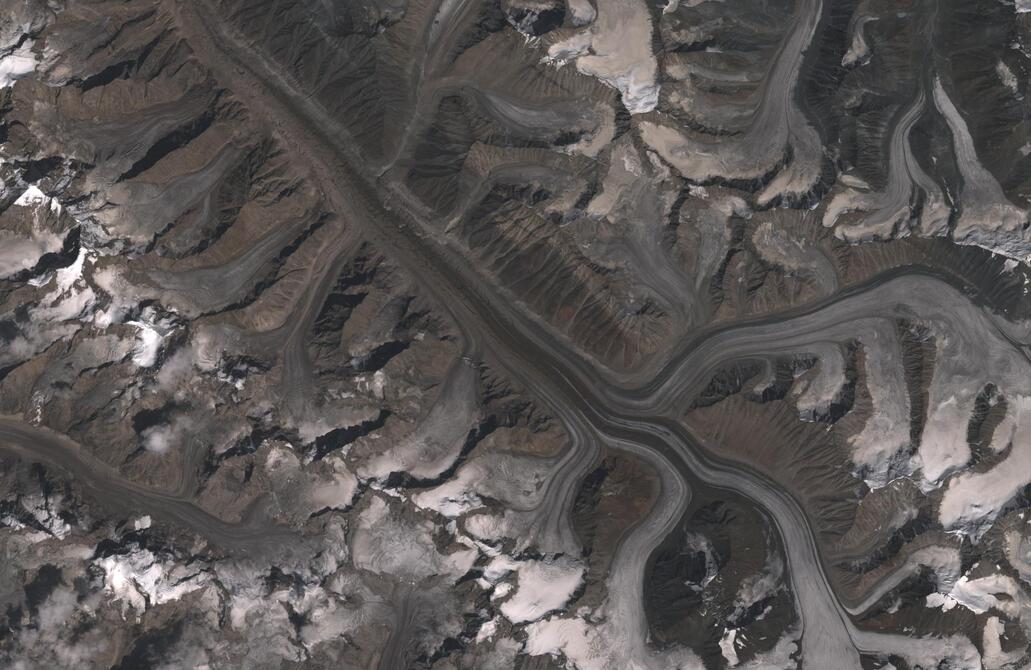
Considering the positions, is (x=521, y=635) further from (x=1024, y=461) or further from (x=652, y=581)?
(x=1024, y=461)

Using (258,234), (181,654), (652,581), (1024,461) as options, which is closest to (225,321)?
(258,234)

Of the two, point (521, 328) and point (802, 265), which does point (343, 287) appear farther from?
point (802, 265)

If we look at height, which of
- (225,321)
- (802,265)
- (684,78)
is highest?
(684,78)

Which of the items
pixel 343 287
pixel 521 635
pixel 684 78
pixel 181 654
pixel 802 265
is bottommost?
pixel 181 654

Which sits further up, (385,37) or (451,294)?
(385,37)

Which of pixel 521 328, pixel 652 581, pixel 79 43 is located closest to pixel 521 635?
pixel 652 581

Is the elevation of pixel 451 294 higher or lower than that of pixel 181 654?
higher
